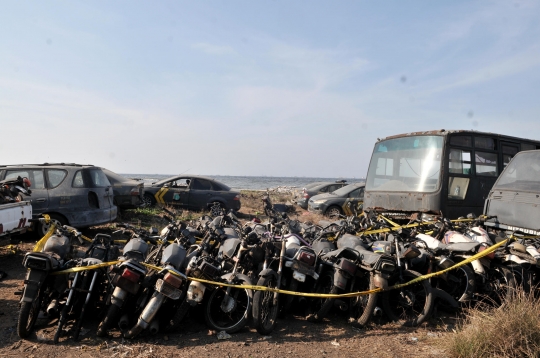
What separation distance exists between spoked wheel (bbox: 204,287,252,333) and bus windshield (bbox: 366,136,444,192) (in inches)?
219

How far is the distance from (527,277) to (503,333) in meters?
2.00

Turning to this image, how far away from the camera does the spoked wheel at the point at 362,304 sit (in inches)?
182

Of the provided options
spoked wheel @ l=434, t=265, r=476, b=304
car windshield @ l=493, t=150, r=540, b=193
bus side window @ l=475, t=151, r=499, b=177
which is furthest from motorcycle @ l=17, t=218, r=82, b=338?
bus side window @ l=475, t=151, r=499, b=177

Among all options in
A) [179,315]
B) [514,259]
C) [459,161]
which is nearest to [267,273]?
[179,315]

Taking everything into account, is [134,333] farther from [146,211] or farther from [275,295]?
[146,211]

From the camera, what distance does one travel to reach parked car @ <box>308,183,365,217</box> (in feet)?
50.3

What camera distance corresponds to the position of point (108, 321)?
4.20m

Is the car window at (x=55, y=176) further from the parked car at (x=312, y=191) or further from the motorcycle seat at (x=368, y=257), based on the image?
the parked car at (x=312, y=191)

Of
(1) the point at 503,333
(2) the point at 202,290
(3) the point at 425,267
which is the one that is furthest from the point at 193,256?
(1) the point at 503,333

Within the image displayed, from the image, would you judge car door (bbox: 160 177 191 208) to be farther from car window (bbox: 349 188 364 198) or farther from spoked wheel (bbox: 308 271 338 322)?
spoked wheel (bbox: 308 271 338 322)

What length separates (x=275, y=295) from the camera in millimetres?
4539

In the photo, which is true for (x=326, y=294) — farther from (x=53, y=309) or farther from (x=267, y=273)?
(x=53, y=309)

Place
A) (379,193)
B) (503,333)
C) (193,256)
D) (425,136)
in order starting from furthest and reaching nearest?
(379,193) → (425,136) → (193,256) → (503,333)

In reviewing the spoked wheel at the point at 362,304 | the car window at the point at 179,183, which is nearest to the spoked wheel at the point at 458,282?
the spoked wheel at the point at 362,304
